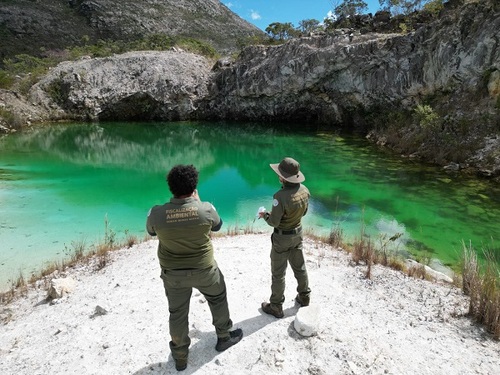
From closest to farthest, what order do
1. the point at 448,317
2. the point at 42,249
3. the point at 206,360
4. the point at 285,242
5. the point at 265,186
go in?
1. the point at 206,360
2. the point at 285,242
3. the point at 448,317
4. the point at 42,249
5. the point at 265,186

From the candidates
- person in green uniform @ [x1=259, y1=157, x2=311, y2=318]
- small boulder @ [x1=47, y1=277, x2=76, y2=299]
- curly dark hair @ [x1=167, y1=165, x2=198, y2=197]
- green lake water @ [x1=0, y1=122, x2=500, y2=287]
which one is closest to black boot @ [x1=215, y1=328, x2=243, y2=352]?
person in green uniform @ [x1=259, y1=157, x2=311, y2=318]

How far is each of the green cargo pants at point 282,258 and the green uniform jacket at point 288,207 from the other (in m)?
0.14

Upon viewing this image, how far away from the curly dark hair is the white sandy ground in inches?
69.2

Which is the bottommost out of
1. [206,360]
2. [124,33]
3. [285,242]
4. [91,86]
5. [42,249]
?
[42,249]

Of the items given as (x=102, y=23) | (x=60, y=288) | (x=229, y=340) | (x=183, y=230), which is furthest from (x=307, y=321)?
(x=102, y=23)

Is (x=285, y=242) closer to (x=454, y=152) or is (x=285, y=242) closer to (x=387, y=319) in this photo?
(x=387, y=319)

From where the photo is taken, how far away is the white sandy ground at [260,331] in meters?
3.33

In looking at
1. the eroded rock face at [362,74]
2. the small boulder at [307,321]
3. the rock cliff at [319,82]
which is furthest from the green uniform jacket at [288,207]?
the eroded rock face at [362,74]

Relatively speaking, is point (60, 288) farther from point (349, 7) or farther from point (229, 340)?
point (349, 7)

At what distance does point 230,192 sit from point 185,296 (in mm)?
8726

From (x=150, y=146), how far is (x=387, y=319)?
1809cm

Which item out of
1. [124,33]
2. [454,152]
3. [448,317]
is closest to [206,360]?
[448,317]

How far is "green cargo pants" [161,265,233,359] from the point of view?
9.82ft

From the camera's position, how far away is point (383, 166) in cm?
1424
